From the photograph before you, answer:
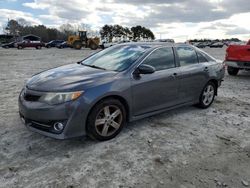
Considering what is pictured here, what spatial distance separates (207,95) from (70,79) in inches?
130

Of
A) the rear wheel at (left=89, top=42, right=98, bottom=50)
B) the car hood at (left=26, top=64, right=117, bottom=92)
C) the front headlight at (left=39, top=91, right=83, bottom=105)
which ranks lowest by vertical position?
the rear wheel at (left=89, top=42, right=98, bottom=50)

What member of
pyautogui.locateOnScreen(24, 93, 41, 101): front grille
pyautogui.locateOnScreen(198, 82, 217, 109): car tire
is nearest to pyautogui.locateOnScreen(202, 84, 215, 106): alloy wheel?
pyautogui.locateOnScreen(198, 82, 217, 109): car tire

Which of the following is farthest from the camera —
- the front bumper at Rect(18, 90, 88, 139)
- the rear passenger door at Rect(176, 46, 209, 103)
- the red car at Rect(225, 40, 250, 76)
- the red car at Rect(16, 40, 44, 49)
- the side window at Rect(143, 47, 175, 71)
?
the red car at Rect(16, 40, 44, 49)

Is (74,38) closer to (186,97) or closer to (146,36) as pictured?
(186,97)

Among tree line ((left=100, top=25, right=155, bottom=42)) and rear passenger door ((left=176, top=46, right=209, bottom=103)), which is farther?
tree line ((left=100, top=25, right=155, bottom=42))

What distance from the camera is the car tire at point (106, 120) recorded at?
4.07m

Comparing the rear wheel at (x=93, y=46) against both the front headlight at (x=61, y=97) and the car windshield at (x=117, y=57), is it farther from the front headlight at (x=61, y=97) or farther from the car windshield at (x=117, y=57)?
the front headlight at (x=61, y=97)

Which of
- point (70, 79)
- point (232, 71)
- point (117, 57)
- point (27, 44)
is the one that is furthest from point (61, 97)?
point (27, 44)

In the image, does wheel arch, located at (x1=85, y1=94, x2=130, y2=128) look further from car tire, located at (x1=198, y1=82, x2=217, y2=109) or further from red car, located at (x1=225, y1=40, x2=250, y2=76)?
red car, located at (x1=225, y1=40, x2=250, y2=76)

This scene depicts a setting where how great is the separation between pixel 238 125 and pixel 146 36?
285 feet

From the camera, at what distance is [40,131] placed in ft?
13.1

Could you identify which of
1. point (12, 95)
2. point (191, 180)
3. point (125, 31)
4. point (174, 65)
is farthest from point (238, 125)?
point (125, 31)

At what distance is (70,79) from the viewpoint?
4.20 meters

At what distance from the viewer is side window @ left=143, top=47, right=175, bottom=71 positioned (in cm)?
496
